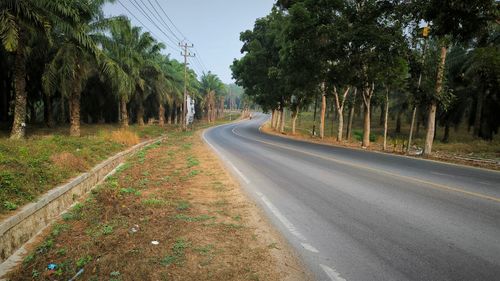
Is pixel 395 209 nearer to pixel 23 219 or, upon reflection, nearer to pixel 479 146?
pixel 23 219

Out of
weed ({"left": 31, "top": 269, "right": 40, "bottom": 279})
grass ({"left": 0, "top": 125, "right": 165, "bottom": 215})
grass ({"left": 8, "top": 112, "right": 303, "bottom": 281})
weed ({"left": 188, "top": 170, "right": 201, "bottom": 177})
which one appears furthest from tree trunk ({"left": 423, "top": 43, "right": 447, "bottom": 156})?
weed ({"left": 31, "top": 269, "right": 40, "bottom": 279})

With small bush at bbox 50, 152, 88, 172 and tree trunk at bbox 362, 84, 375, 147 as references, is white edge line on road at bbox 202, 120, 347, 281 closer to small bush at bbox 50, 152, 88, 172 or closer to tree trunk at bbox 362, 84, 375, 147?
small bush at bbox 50, 152, 88, 172

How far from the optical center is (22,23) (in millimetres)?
13547

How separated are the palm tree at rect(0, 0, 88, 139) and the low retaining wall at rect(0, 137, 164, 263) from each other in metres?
7.40

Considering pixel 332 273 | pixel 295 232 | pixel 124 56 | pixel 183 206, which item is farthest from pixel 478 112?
pixel 332 273

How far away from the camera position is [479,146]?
24.5 meters

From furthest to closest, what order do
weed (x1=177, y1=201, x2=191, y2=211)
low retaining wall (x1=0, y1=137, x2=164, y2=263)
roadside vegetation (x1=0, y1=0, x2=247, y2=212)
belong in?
roadside vegetation (x1=0, y1=0, x2=247, y2=212)
weed (x1=177, y1=201, x2=191, y2=211)
low retaining wall (x1=0, y1=137, x2=164, y2=263)

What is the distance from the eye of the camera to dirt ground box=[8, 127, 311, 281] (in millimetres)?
4055

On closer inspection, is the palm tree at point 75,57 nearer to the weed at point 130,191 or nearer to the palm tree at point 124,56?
the palm tree at point 124,56

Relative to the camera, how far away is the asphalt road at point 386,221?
4.11 metres

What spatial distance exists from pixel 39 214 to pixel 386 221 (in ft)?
20.5

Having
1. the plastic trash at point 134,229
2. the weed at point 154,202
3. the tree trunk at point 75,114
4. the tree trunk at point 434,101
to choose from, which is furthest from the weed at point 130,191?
the tree trunk at point 434,101

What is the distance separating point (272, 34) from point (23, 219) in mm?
32038

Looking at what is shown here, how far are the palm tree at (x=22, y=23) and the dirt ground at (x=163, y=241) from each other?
28.3ft
